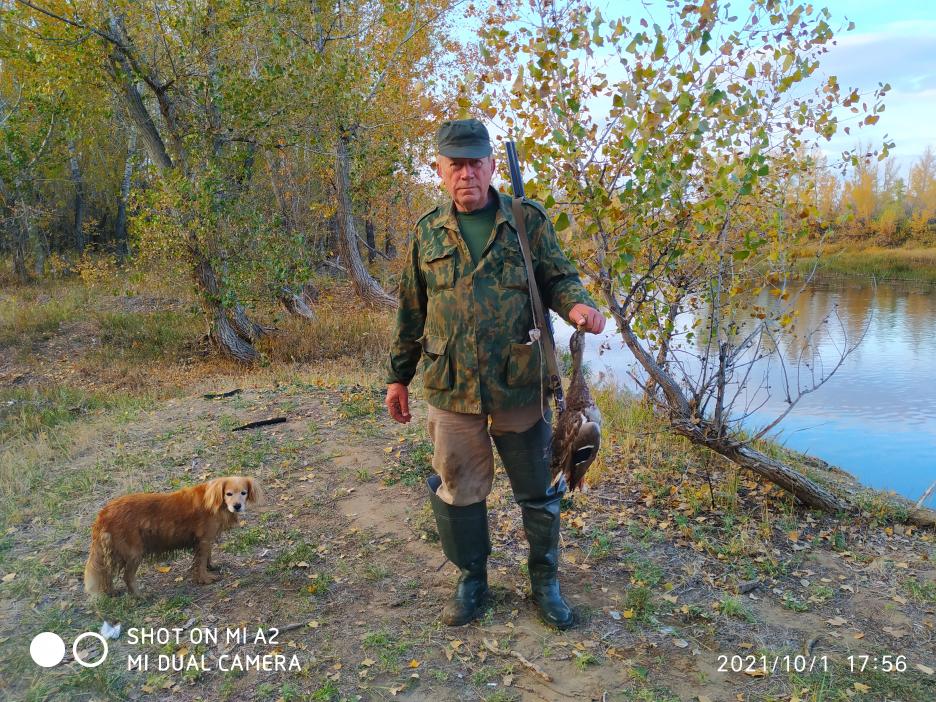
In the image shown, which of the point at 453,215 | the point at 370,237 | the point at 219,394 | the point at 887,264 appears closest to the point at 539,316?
the point at 453,215

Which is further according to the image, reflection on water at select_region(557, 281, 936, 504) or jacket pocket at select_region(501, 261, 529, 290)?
reflection on water at select_region(557, 281, 936, 504)

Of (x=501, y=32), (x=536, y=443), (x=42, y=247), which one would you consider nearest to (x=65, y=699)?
(x=536, y=443)

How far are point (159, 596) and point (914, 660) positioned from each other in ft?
12.4

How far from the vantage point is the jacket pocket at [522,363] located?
3.08 meters

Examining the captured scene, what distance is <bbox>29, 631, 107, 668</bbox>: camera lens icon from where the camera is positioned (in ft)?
10.5

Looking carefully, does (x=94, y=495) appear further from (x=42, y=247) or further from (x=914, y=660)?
(x=42, y=247)

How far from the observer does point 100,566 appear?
357 centimetres

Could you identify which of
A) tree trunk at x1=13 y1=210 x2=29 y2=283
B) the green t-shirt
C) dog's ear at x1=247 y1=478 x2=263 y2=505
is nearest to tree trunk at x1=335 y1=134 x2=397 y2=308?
tree trunk at x1=13 y1=210 x2=29 y2=283

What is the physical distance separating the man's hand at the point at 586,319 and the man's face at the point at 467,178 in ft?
2.23

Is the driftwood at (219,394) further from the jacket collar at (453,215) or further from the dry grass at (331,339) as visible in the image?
the jacket collar at (453,215)

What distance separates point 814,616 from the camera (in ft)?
11.6

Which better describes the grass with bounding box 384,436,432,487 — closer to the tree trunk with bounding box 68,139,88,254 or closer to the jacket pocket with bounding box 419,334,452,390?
the jacket pocket with bounding box 419,334,452,390

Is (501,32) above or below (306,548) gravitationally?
above
